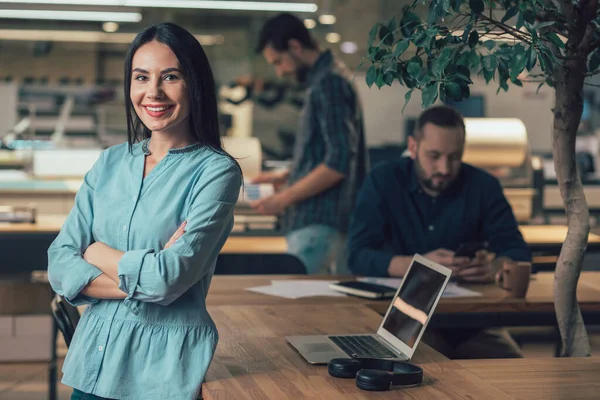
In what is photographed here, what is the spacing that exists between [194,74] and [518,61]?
607 millimetres

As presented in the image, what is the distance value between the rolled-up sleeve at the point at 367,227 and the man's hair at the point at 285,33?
79 cm

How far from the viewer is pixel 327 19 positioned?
946 cm

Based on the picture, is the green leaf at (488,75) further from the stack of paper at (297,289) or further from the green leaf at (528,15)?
the stack of paper at (297,289)

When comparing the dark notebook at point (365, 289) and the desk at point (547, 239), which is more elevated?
the dark notebook at point (365, 289)

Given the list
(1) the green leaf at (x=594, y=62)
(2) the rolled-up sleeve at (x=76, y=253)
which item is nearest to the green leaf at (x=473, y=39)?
(1) the green leaf at (x=594, y=62)


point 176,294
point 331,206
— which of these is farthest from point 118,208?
point 331,206

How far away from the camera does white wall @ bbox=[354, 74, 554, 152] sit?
776cm

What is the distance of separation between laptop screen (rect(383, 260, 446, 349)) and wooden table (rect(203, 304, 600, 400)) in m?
0.06

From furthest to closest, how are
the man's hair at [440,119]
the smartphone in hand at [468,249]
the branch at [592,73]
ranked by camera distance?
the man's hair at [440,119]
the smartphone in hand at [468,249]
the branch at [592,73]

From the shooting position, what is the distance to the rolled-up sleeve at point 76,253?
163 cm

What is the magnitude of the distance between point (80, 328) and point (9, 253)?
7.17 ft

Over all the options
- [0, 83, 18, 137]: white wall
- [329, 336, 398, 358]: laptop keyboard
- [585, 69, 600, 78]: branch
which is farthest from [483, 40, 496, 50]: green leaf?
[0, 83, 18, 137]: white wall

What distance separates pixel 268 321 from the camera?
2.14m

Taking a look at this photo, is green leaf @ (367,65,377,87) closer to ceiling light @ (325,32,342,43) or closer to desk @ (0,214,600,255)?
desk @ (0,214,600,255)
